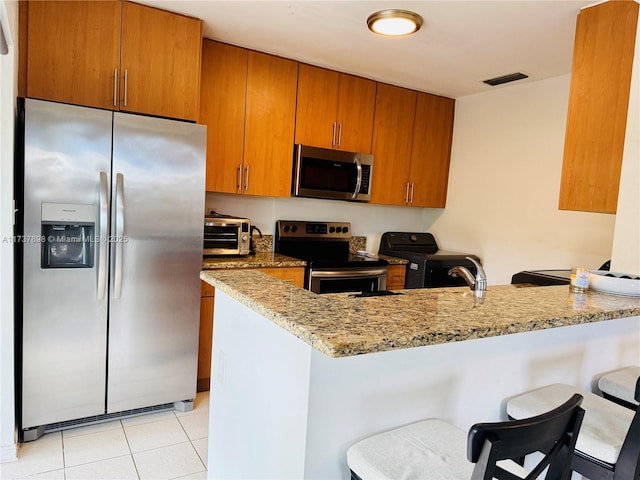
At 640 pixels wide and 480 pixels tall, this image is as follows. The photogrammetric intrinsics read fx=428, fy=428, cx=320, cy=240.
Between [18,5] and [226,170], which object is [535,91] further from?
[18,5]

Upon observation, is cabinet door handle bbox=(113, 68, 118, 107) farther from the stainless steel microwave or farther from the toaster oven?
the stainless steel microwave

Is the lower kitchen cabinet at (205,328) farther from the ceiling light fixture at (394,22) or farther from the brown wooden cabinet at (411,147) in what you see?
the ceiling light fixture at (394,22)

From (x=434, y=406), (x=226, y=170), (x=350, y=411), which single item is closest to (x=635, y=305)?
(x=434, y=406)

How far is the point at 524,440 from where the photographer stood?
2.60ft

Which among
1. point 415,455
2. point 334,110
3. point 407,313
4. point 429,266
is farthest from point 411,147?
point 415,455

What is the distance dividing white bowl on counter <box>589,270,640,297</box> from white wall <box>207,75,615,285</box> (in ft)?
4.25

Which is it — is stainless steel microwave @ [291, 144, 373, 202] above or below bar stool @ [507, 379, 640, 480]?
above

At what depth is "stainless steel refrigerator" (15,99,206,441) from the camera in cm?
212

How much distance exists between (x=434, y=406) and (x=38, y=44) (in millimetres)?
2538

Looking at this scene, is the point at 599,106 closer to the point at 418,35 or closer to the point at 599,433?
the point at 418,35

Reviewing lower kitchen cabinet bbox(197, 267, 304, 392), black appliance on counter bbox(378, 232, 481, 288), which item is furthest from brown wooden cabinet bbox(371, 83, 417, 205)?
lower kitchen cabinet bbox(197, 267, 304, 392)

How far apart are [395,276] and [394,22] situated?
2011 mm

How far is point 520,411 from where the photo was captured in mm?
1397

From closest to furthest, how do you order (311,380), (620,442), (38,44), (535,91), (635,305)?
1. (311,380)
2. (620,442)
3. (635,305)
4. (38,44)
5. (535,91)
